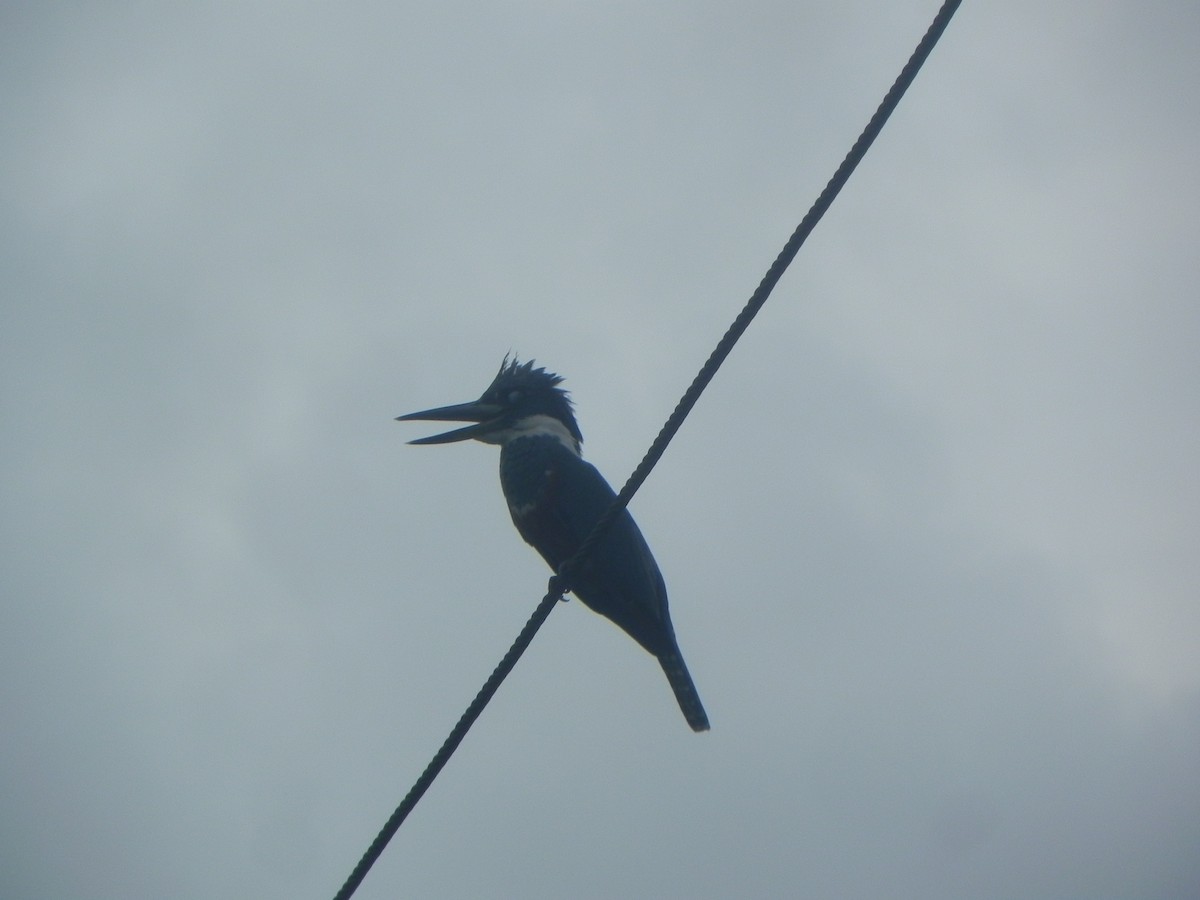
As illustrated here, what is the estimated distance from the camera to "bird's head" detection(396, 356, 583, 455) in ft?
18.3

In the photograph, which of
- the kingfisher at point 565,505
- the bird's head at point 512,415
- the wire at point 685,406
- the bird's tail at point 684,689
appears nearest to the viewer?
the wire at point 685,406

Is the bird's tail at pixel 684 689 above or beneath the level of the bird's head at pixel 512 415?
beneath

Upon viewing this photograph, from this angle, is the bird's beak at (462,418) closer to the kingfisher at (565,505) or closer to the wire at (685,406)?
the kingfisher at (565,505)

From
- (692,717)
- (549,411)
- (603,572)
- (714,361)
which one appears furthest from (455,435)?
(714,361)

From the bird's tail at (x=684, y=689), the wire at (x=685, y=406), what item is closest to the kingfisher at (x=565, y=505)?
the bird's tail at (x=684, y=689)

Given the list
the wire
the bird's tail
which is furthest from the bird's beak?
the wire

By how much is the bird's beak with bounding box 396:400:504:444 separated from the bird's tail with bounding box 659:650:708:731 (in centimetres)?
167

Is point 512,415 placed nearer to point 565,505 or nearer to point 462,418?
point 462,418

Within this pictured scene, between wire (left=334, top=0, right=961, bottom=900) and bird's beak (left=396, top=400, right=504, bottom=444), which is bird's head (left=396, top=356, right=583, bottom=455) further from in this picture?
wire (left=334, top=0, right=961, bottom=900)

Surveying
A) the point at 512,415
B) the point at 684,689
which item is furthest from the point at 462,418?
the point at 684,689

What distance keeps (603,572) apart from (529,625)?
175 cm

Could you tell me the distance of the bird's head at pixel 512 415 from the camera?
18.3 ft

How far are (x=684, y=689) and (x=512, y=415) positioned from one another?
6.01ft

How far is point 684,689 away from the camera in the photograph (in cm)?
462
